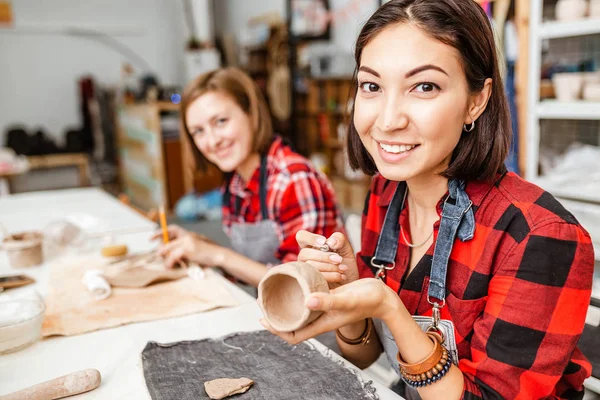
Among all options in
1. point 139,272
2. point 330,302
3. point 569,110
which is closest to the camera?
point 330,302

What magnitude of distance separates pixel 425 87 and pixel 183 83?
23.3 ft

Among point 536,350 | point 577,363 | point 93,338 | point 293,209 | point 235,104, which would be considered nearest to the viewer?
point 536,350

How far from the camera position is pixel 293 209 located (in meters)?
1.76

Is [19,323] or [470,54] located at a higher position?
[470,54]

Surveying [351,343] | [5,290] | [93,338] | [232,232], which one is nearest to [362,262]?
[351,343]

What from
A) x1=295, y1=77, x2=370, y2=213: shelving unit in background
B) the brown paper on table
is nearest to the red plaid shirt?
the brown paper on table

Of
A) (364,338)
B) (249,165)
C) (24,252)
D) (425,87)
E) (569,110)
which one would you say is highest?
(425,87)

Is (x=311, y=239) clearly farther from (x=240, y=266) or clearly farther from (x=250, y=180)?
(x=250, y=180)

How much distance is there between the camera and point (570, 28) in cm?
255

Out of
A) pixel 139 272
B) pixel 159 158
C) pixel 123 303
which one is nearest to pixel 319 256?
pixel 123 303

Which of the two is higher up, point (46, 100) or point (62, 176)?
point (46, 100)

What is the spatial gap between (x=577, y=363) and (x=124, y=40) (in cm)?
722

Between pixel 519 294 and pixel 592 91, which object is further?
pixel 592 91

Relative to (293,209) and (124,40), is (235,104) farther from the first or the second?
(124,40)
